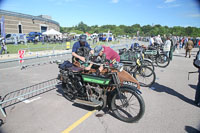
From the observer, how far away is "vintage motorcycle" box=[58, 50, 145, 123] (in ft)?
10.4

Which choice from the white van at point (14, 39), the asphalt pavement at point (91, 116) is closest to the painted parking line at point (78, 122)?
the asphalt pavement at point (91, 116)

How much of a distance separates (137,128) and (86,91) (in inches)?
58.5

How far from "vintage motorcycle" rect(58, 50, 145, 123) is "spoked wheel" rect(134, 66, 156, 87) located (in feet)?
6.82

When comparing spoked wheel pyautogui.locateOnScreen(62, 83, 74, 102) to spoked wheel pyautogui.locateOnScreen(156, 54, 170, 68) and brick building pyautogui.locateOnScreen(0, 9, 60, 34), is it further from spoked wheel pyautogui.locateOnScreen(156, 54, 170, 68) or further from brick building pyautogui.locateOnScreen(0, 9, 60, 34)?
brick building pyautogui.locateOnScreen(0, 9, 60, 34)

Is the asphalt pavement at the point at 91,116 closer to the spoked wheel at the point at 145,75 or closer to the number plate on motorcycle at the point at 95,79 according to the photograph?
the spoked wheel at the point at 145,75

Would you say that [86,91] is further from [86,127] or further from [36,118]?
[36,118]

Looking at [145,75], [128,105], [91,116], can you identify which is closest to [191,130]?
[128,105]

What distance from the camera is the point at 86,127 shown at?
9.87 feet

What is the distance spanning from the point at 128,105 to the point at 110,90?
1.92 feet

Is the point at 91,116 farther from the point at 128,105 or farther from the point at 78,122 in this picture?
the point at 128,105

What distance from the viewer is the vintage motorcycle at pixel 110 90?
10.4 ft

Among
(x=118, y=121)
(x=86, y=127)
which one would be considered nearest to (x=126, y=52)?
(x=118, y=121)

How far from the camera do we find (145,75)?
5445mm

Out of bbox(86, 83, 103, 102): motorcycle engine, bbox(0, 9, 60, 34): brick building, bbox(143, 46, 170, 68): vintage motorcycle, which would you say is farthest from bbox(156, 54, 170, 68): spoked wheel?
bbox(0, 9, 60, 34): brick building
